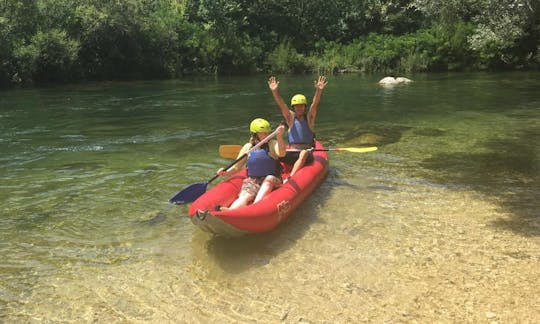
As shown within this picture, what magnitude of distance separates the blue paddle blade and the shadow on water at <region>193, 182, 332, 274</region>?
0.62m

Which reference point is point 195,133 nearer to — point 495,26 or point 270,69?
point 495,26

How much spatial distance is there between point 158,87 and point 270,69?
1010 cm

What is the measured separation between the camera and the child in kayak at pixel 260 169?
17.3 ft

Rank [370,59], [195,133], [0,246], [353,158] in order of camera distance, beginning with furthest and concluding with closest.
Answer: [370,59], [195,133], [353,158], [0,246]

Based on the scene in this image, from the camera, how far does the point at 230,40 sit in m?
29.1

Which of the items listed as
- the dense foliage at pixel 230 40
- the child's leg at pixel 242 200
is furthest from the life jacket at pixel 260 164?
the dense foliage at pixel 230 40

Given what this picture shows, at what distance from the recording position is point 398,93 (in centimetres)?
1734

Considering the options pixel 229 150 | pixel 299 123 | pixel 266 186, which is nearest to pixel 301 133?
pixel 299 123

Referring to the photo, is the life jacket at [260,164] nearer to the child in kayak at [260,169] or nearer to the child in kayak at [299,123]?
the child in kayak at [260,169]

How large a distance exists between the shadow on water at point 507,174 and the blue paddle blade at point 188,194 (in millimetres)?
3270

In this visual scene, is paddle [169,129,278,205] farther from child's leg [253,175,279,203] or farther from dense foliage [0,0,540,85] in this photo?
dense foliage [0,0,540,85]

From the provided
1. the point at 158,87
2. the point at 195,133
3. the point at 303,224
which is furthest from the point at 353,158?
the point at 158,87

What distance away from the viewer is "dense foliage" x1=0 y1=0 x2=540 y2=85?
22.6m

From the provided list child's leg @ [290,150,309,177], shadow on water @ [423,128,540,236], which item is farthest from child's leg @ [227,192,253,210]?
shadow on water @ [423,128,540,236]
